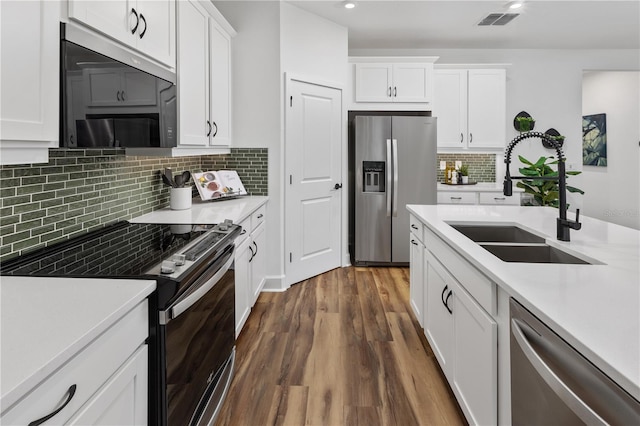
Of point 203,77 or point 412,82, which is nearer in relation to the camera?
point 203,77

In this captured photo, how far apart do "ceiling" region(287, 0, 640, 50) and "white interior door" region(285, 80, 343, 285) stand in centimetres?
84

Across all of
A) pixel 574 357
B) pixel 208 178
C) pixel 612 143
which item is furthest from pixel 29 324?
pixel 612 143

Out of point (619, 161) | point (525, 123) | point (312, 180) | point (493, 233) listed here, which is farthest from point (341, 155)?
point (619, 161)

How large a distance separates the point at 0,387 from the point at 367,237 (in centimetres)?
404

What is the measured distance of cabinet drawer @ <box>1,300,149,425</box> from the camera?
701mm

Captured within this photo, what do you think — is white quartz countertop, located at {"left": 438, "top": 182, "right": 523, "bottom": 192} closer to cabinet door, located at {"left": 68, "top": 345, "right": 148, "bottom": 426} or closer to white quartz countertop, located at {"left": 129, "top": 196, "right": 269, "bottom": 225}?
white quartz countertop, located at {"left": 129, "top": 196, "right": 269, "bottom": 225}

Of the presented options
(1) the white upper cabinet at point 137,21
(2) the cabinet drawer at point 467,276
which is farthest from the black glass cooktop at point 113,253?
(2) the cabinet drawer at point 467,276

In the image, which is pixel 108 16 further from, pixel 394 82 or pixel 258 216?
pixel 394 82

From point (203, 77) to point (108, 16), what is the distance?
124 centimetres

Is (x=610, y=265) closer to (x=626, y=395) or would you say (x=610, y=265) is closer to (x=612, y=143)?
(x=626, y=395)

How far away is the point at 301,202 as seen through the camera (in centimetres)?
384

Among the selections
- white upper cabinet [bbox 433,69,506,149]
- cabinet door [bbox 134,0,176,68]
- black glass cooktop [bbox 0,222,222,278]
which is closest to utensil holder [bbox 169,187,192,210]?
black glass cooktop [bbox 0,222,222,278]

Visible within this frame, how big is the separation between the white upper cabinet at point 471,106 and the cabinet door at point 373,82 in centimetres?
67

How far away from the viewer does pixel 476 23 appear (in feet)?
13.9
